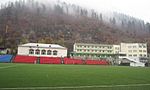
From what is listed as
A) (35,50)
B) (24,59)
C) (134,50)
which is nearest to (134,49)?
(134,50)

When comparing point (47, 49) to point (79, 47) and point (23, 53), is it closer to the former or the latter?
point (23, 53)

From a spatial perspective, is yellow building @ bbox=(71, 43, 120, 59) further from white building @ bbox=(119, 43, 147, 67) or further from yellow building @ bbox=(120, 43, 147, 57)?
yellow building @ bbox=(120, 43, 147, 57)

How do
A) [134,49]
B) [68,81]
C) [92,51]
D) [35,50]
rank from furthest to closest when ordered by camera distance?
[134,49]
[92,51]
[35,50]
[68,81]

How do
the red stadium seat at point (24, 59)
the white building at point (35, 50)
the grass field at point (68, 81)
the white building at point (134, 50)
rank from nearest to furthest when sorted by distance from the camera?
the grass field at point (68, 81) < the red stadium seat at point (24, 59) < the white building at point (35, 50) < the white building at point (134, 50)

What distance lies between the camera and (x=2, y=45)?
103 m

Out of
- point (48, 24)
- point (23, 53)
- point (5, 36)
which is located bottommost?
point (23, 53)

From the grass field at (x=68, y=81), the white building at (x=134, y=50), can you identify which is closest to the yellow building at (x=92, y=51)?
the white building at (x=134, y=50)

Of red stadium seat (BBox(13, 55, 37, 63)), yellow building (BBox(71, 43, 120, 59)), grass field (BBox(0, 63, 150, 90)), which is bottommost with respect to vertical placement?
red stadium seat (BBox(13, 55, 37, 63))

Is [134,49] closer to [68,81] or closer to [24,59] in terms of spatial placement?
[24,59]

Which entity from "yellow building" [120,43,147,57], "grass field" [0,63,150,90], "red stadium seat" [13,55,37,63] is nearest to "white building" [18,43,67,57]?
"red stadium seat" [13,55,37,63]

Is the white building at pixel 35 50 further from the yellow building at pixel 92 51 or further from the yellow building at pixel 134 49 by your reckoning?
the yellow building at pixel 134 49

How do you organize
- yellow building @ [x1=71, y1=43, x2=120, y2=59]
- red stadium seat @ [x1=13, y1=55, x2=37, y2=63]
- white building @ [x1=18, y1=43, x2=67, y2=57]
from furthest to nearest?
1. yellow building @ [x1=71, y1=43, x2=120, y2=59]
2. white building @ [x1=18, y1=43, x2=67, y2=57]
3. red stadium seat @ [x1=13, y1=55, x2=37, y2=63]

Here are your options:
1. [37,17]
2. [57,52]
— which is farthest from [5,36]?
[37,17]

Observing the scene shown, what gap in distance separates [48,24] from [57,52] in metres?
→ 79.6
